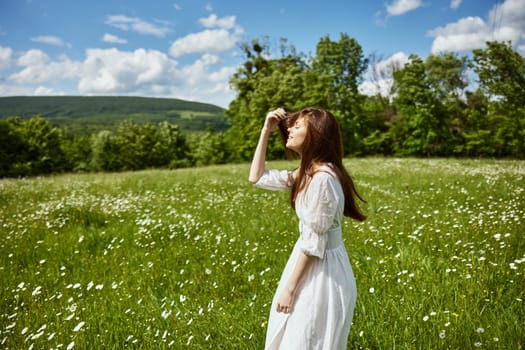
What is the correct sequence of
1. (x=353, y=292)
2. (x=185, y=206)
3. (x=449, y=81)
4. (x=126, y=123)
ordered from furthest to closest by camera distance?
(x=126, y=123) → (x=449, y=81) → (x=185, y=206) → (x=353, y=292)

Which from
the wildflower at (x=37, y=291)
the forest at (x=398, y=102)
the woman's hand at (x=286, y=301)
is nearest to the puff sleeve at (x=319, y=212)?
the woman's hand at (x=286, y=301)

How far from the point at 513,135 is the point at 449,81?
34.3 ft

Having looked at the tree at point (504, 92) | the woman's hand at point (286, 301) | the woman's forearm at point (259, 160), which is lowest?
the woman's hand at point (286, 301)

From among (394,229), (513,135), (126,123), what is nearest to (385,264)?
(394,229)

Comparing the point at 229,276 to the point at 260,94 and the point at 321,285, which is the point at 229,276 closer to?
the point at 321,285

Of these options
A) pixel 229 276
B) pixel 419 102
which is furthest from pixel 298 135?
pixel 419 102

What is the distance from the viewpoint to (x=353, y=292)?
89.7 inches

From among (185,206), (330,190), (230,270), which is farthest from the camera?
(185,206)

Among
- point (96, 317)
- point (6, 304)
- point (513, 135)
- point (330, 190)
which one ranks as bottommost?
point (6, 304)

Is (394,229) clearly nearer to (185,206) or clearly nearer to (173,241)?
(173,241)

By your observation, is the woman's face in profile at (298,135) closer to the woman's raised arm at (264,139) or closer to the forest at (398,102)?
the woman's raised arm at (264,139)

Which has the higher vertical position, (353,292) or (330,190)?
(330,190)

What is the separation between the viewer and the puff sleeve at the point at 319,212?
2105 millimetres

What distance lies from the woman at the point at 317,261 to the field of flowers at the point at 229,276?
101cm
